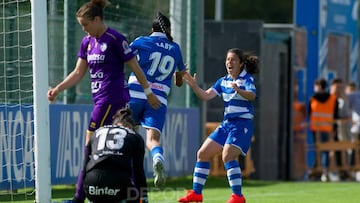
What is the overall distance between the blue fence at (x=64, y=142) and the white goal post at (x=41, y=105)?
2297 millimetres

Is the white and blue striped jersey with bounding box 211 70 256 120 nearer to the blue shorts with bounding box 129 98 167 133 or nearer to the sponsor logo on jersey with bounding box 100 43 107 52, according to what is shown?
the blue shorts with bounding box 129 98 167 133

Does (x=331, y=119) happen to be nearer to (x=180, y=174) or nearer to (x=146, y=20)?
(x=180, y=174)

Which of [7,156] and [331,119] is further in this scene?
[331,119]

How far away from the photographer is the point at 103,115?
33.4 feet

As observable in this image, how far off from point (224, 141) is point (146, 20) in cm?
601

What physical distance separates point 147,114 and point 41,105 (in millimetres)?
1156

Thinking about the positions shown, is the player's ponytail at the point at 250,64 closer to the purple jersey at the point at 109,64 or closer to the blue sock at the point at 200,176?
the blue sock at the point at 200,176

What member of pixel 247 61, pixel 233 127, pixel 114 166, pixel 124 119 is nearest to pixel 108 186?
pixel 114 166

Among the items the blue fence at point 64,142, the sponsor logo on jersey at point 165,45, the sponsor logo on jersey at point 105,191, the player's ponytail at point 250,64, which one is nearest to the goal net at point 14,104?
the blue fence at point 64,142

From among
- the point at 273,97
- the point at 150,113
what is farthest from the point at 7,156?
the point at 273,97

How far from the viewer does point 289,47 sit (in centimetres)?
2347

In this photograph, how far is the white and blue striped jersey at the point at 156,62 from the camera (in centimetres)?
1191

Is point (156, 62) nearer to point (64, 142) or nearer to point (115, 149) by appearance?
point (115, 149)

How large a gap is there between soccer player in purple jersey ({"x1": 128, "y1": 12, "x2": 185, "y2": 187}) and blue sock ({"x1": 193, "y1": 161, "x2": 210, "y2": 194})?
2.44 ft
